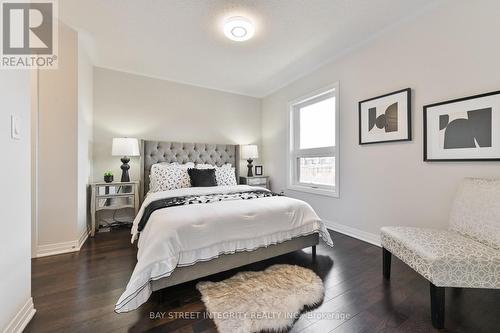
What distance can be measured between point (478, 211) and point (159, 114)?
4.12m

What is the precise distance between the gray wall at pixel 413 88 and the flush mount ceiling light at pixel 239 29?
1436 millimetres

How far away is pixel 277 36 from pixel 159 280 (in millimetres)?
2756

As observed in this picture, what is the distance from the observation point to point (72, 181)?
7.84ft

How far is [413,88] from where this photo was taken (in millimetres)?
2199

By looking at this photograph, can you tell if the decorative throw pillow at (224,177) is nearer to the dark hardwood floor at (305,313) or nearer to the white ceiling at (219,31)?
the dark hardwood floor at (305,313)

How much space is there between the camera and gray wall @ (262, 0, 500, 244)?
1.80 m

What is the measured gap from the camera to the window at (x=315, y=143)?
10.5 feet

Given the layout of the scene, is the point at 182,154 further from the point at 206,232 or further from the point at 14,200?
the point at 14,200

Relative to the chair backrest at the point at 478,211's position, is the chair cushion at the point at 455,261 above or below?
below

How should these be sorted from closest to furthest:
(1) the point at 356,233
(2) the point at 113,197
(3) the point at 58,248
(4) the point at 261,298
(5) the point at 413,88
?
(4) the point at 261,298, (5) the point at 413,88, (3) the point at 58,248, (1) the point at 356,233, (2) the point at 113,197

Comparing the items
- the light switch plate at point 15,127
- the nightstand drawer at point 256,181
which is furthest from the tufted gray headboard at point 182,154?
the light switch plate at point 15,127

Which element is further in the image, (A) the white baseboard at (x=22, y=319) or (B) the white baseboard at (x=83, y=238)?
(B) the white baseboard at (x=83, y=238)

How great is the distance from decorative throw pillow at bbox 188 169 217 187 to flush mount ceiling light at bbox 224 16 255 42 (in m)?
1.81

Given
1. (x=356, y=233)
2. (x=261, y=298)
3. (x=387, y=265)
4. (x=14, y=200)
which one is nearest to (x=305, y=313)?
(x=261, y=298)
